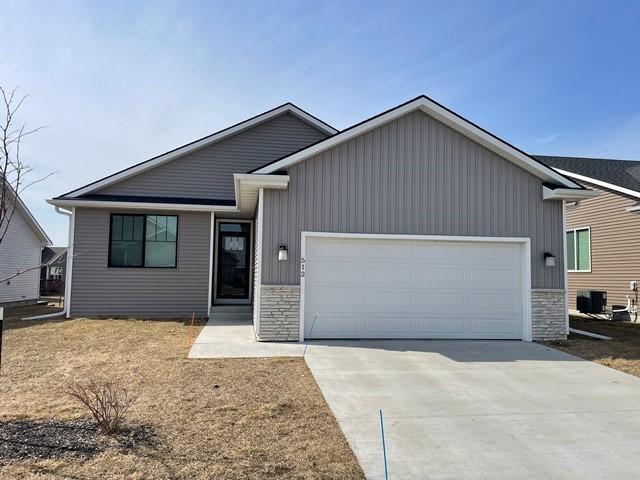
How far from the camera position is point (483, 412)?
5340 mm

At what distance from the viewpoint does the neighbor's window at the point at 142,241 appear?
44.0 ft

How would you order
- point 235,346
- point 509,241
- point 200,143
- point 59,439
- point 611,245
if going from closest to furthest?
point 59,439 → point 235,346 → point 509,241 → point 200,143 → point 611,245

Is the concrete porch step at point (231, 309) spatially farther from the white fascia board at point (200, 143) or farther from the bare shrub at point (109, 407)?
the bare shrub at point (109, 407)

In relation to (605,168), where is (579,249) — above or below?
below

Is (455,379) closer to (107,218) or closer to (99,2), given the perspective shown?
(99,2)

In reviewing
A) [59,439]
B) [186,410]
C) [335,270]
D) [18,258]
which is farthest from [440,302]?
[18,258]

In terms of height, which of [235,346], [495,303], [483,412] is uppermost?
[495,303]

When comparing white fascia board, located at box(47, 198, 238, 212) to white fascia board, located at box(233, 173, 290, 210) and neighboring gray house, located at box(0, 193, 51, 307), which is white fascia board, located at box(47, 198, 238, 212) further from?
neighboring gray house, located at box(0, 193, 51, 307)

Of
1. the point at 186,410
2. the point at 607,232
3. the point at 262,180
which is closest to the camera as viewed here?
the point at 186,410

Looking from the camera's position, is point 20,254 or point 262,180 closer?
point 262,180

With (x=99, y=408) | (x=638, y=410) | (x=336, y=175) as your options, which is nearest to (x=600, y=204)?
(x=336, y=175)

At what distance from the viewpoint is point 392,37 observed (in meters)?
10.1

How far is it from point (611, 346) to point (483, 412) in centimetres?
574

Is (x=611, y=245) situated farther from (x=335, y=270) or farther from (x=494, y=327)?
(x=335, y=270)
